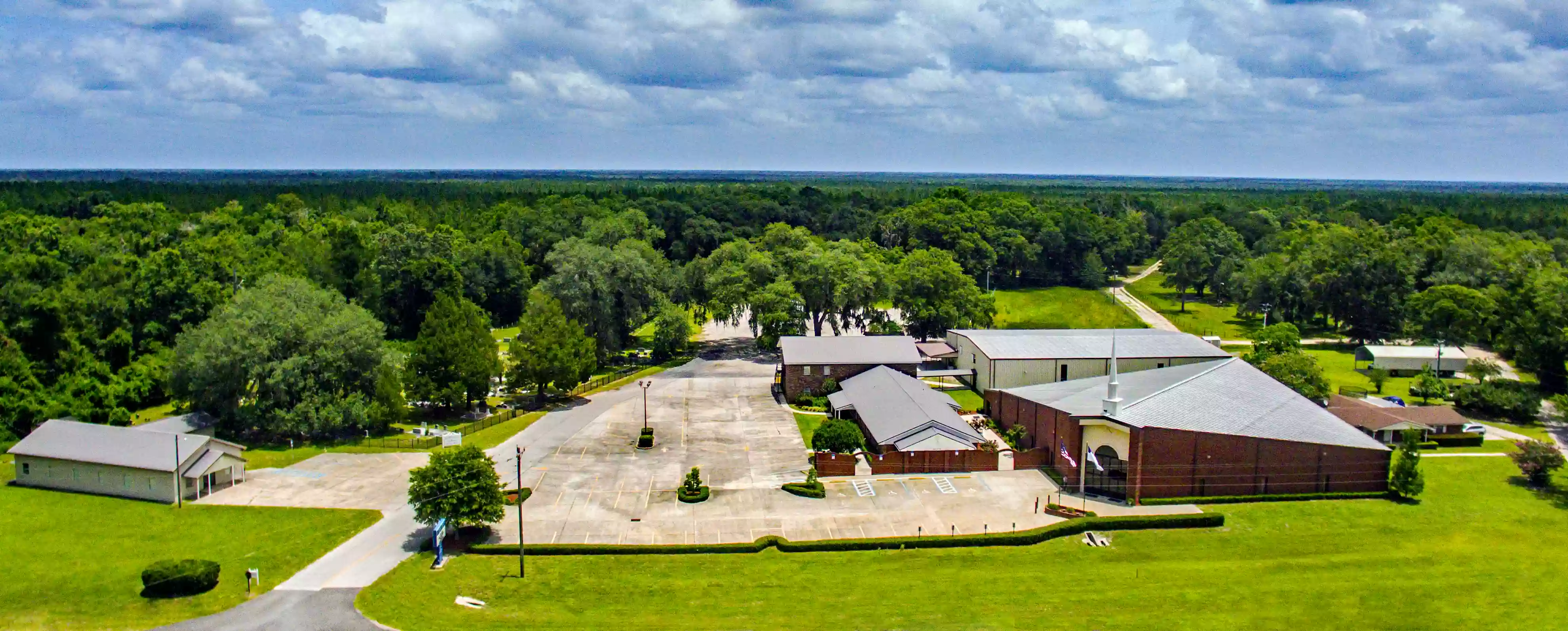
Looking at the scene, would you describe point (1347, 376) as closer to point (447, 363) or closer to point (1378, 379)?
point (1378, 379)

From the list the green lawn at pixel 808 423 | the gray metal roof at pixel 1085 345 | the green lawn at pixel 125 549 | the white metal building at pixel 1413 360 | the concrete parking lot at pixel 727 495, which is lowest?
the green lawn at pixel 125 549

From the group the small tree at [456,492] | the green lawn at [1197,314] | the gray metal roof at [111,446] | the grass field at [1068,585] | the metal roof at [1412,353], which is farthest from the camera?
the green lawn at [1197,314]

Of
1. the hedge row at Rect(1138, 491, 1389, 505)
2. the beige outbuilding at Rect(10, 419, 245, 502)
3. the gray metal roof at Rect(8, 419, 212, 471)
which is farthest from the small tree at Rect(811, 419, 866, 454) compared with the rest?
the gray metal roof at Rect(8, 419, 212, 471)

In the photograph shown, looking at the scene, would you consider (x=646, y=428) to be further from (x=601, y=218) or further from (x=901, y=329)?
(x=601, y=218)

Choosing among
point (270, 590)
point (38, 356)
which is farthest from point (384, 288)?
point (270, 590)

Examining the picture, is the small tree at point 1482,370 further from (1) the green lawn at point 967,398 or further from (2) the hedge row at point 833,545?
(2) the hedge row at point 833,545

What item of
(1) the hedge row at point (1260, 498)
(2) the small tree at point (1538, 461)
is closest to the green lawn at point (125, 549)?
(1) the hedge row at point (1260, 498)
